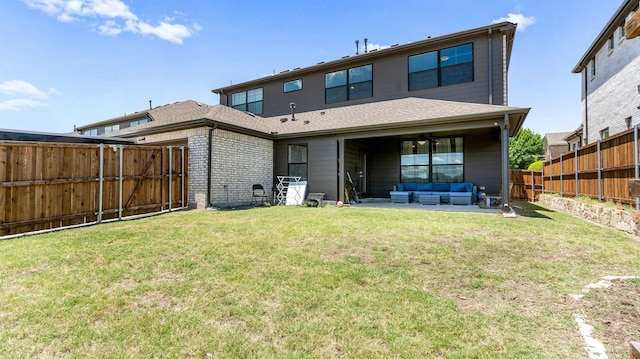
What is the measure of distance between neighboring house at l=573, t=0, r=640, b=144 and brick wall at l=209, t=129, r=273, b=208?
13.3m

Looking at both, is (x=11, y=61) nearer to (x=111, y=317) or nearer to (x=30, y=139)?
(x=30, y=139)

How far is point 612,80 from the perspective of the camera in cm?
1190

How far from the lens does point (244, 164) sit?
33.0 feet

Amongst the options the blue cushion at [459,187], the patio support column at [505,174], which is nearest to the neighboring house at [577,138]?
the blue cushion at [459,187]

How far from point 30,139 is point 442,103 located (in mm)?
11974

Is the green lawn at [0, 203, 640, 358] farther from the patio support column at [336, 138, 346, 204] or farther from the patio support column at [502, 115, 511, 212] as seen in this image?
the patio support column at [336, 138, 346, 204]

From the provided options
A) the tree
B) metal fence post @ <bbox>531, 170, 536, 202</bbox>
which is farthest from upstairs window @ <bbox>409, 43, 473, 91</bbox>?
the tree

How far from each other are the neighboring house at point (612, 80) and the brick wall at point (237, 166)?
13310mm

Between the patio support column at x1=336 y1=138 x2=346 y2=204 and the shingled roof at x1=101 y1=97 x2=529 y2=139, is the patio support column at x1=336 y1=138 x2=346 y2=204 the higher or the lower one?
the lower one

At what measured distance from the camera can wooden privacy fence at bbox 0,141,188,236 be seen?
509cm

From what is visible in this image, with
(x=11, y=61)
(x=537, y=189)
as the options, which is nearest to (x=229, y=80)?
(x=11, y=61)

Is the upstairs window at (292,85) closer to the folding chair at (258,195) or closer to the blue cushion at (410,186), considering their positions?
the folding chair at (258,195)

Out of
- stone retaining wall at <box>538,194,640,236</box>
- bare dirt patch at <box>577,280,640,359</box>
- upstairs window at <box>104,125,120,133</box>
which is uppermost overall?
upstairs window at <box>104,125,120,133</box>

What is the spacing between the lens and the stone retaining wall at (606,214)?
16.7 ft
